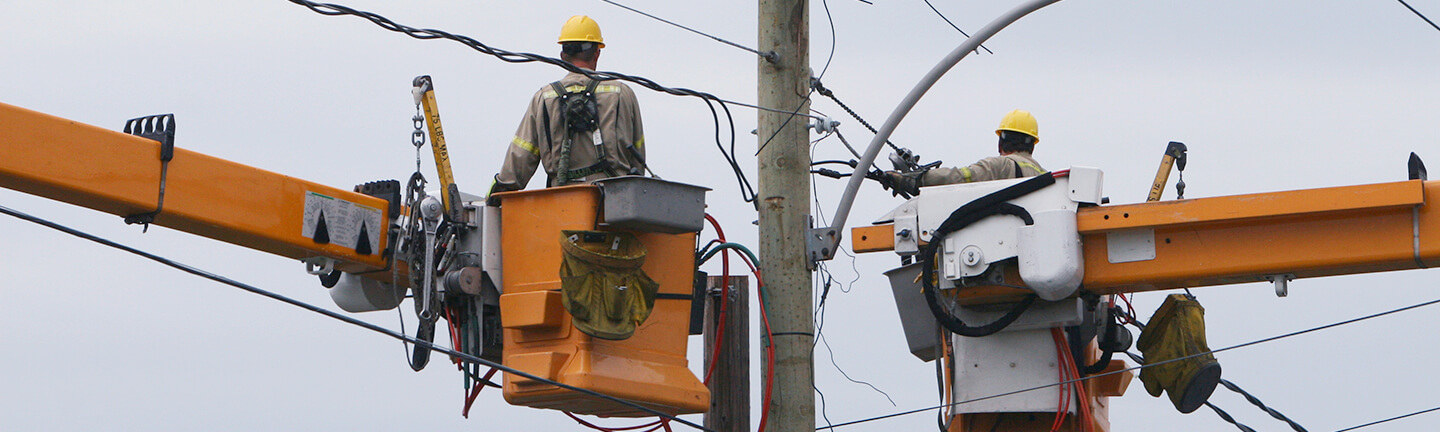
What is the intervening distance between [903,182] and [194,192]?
4.13 metres

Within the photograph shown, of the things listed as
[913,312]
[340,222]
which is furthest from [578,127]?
A: [913,312]

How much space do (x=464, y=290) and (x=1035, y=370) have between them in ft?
10.3

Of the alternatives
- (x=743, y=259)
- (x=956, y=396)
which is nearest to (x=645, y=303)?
(x=743, y=259)

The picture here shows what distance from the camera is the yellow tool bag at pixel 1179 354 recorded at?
9703 millimetres

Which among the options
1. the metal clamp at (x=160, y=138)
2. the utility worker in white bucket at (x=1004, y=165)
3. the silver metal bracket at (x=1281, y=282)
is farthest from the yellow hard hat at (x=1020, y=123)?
the metal clamp at (x=160, y=138)

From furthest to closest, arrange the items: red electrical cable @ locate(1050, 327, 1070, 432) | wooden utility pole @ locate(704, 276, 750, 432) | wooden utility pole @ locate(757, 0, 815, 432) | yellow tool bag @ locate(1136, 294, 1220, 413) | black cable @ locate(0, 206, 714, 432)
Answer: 1. wooden utility pole @ locate(704, 276, 750, 432)
2. wooden utility pole @ locate(757, 0, 815, 432)
3. yellow tool bag @ locate(1136, 294, 1220, 413)
4. red electrical cable @ locate(1050, 327, 1070, 432)
5. black cable @ locate(0, 206, 714, 432)

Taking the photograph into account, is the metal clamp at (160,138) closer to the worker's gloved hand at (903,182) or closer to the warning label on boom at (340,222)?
the warning label on boom at (340,222)

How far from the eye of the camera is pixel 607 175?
29.5 feet

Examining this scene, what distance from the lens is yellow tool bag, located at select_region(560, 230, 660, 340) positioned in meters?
8.39

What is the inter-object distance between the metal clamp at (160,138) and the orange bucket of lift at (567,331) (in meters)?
1.70

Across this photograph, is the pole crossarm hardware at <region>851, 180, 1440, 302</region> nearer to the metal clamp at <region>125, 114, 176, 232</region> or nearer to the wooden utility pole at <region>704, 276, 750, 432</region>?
the wooden utility pole at <region>704, 276, 750, 432</region>

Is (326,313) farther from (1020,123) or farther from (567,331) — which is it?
(1020,123)

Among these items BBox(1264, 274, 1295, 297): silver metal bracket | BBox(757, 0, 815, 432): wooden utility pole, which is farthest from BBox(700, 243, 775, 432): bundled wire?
BBox(1264, 274, 1295, 297): silver metal bracket

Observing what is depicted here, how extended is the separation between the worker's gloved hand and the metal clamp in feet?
13.8
